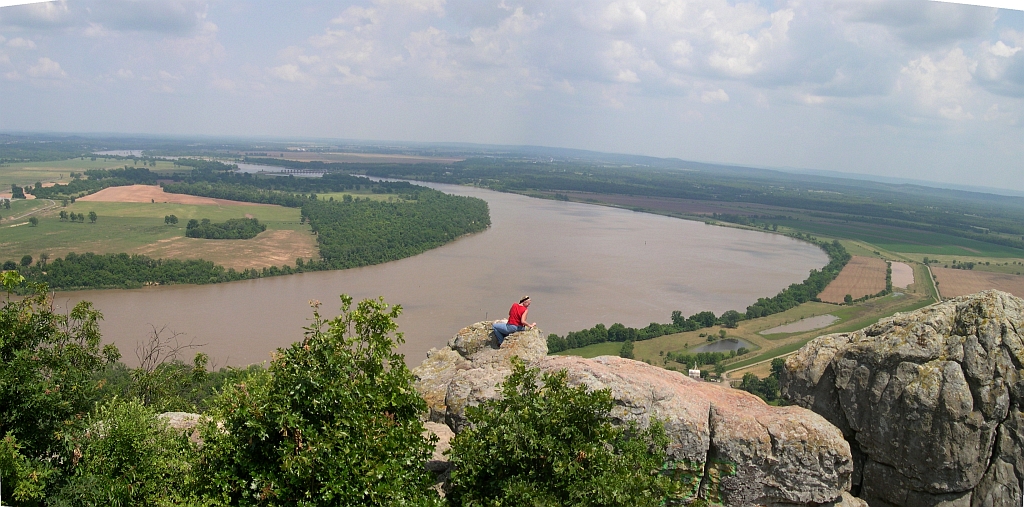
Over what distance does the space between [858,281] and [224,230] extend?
2162 inches

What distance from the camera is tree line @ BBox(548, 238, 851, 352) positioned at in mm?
31531

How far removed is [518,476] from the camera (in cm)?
556

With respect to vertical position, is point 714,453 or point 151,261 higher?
point 714,453

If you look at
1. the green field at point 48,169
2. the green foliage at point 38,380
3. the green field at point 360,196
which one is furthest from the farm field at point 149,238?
the green foliage at point 38,380

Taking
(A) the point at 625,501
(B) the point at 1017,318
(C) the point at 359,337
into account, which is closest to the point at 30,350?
(C) the point at 359,337

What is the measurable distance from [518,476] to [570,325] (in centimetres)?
2933

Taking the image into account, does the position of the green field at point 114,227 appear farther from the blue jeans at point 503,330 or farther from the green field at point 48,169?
the blue jeans at point 503,330

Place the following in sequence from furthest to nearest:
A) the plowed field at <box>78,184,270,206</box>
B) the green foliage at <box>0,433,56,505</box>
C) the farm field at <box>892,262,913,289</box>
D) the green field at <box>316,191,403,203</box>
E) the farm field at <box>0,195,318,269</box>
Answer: the green field at <box>316,191,403,203</box>, the plowed field at <box>78,184,270,206</box>, the farm field at <box>892,262,913,289</box>, the farm field at <box>0,195,318,269</box>, the green foliage at <box>0,433,56,505</box>

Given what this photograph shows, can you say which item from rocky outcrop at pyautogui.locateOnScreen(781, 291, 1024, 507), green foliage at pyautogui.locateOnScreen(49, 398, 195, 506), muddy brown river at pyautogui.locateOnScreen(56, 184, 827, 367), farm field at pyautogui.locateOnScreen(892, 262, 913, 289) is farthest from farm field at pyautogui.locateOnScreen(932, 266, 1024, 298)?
green foliage at pyautogui.locateOnScreen(49, 398, 195, 506)

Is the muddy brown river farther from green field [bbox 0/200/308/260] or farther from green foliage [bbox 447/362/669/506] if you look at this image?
green foliage [bbox 447/362/669/506]

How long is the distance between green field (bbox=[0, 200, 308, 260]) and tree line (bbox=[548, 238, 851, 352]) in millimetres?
36699

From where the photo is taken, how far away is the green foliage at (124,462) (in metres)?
6.54

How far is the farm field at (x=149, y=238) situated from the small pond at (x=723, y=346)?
31.1 m

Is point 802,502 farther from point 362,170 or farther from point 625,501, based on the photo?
point 362,170
